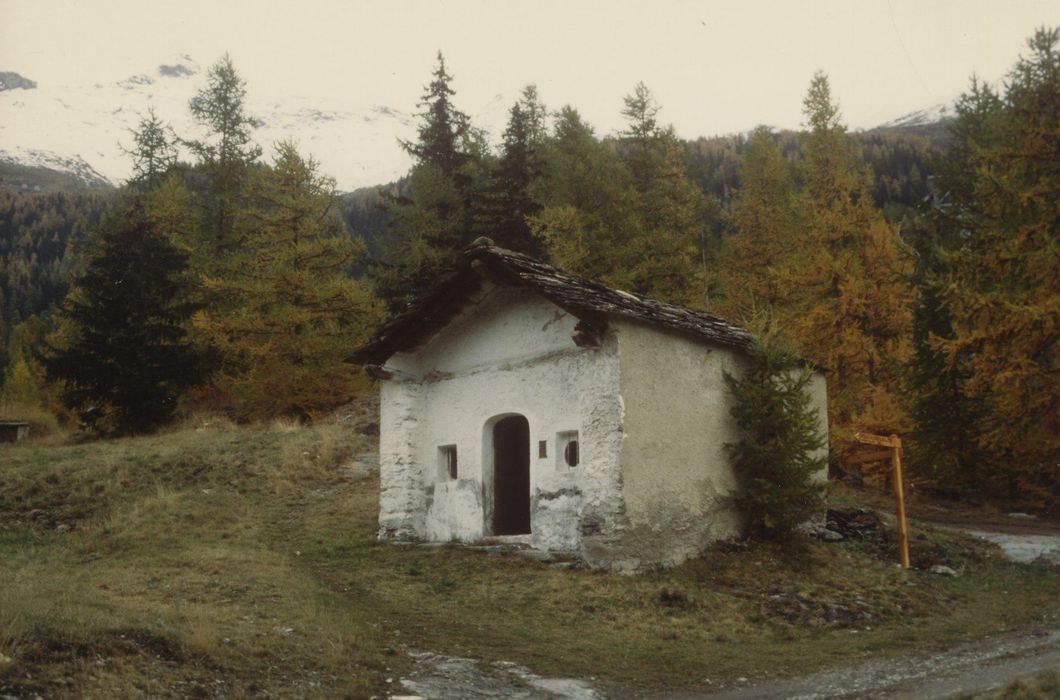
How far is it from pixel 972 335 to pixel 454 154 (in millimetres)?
22369

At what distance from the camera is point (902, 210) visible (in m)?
38.0

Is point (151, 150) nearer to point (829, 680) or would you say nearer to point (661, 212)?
point (661, 212)

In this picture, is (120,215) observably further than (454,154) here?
No

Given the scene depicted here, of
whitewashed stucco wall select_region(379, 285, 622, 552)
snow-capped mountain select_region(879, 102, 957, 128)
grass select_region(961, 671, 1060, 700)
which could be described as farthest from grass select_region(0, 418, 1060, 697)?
snow-capped mountain select_region(879, 102, 957, 128)

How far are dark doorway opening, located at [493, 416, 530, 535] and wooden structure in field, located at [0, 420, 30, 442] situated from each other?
68.7ft

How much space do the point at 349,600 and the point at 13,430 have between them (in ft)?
79.6

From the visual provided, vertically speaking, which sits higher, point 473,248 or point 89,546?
point 473,248

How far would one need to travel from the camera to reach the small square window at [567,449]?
13.1 m

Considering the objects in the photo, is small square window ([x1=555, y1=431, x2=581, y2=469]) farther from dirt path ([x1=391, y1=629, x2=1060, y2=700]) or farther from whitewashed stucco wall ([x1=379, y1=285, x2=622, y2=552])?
dirt path ([x1=391, y1=629, x2=1060, y2=700])

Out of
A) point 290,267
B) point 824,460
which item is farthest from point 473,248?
point 290,267

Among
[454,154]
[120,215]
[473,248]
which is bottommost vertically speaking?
[473,248]

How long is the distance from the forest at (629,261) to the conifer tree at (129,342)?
7 cm

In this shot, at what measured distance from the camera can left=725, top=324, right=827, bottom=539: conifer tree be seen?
13.7 m

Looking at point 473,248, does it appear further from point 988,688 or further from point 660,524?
point 988,688
